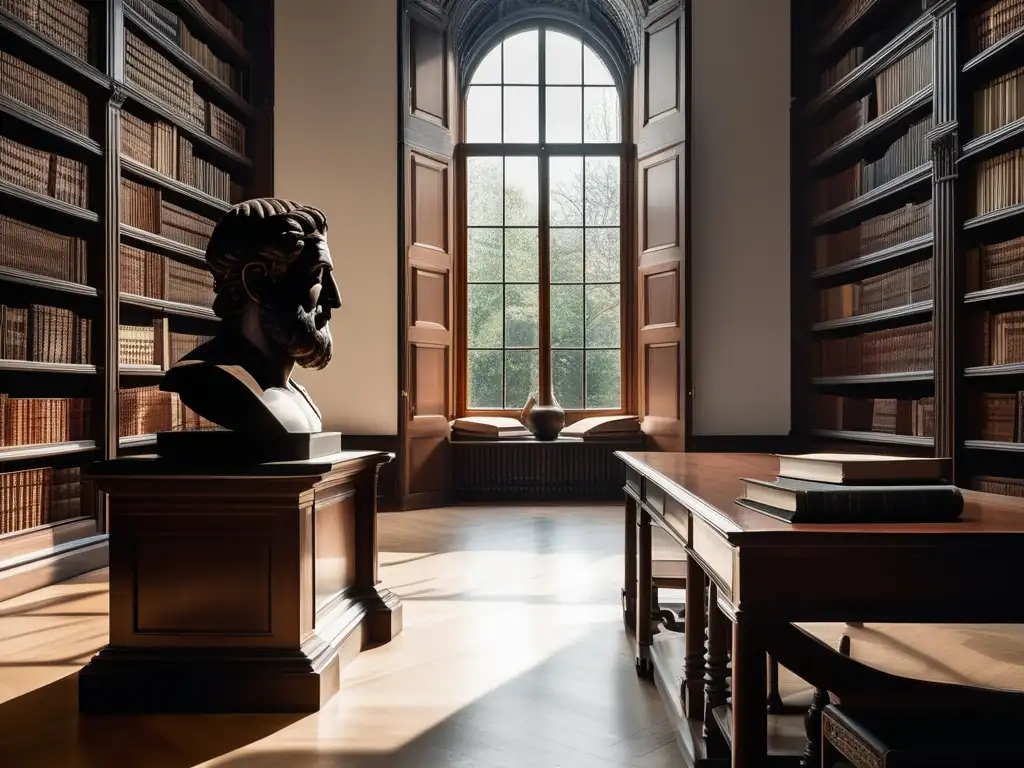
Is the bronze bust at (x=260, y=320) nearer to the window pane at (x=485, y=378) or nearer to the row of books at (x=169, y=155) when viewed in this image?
the row of books at (x=169, y=155)

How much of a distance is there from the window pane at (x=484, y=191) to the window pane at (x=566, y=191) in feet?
1.67

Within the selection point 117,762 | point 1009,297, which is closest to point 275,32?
point 1009,297

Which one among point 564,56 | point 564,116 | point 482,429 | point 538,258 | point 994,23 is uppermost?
point 564,56

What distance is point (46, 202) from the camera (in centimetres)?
397

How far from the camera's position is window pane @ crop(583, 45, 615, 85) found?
7773 millimetres

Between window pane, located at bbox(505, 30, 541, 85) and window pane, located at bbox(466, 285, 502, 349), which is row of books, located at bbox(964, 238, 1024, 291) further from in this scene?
window pane, located at bbox(505, 30, 541, 85)

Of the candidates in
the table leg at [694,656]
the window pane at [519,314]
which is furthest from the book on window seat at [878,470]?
the window pane at [519,314]

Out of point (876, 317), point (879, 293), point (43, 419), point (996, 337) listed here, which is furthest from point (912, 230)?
point (43, 419)

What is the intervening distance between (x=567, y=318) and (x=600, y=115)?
2.00 metres

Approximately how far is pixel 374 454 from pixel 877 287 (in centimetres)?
388

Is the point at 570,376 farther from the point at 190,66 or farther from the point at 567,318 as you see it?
Result: the point at 190,66

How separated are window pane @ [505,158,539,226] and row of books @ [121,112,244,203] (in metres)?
2.67

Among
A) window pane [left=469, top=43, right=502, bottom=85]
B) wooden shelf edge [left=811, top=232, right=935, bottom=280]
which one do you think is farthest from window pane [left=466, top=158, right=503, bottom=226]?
wooden shelf edge [left=811, top=232, right=935, bottom=280]

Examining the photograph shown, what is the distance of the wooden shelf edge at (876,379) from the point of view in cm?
479
